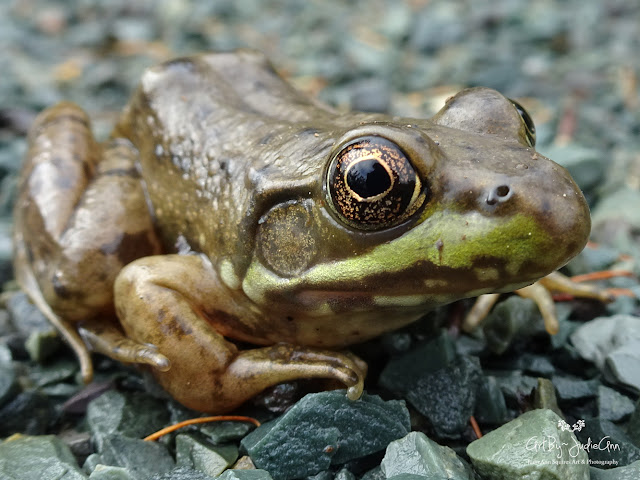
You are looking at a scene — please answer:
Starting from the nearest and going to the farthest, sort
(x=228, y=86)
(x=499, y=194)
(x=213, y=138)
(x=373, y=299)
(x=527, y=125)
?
(x=499, y=194)
(x=373, y=299)
(x=527, y=125)
(x=213, y=138)
(x=228, y=86)

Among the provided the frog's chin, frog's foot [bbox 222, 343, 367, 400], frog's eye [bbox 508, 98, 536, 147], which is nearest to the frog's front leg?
frog's foot [bbox 222, 343, 367, 400]

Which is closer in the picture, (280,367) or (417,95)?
(280,367)

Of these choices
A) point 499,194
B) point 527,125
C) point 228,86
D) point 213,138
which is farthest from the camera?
point 228,86

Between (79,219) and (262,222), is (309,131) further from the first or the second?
(79,219)

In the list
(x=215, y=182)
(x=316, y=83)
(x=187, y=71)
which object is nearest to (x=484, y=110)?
(x=215, y=182)

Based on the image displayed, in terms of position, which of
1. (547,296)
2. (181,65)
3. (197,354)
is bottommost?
(547,296)

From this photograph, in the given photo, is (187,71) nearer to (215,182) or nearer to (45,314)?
(215,182)

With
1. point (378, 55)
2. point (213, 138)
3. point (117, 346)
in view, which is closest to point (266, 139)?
point (213, 138)
